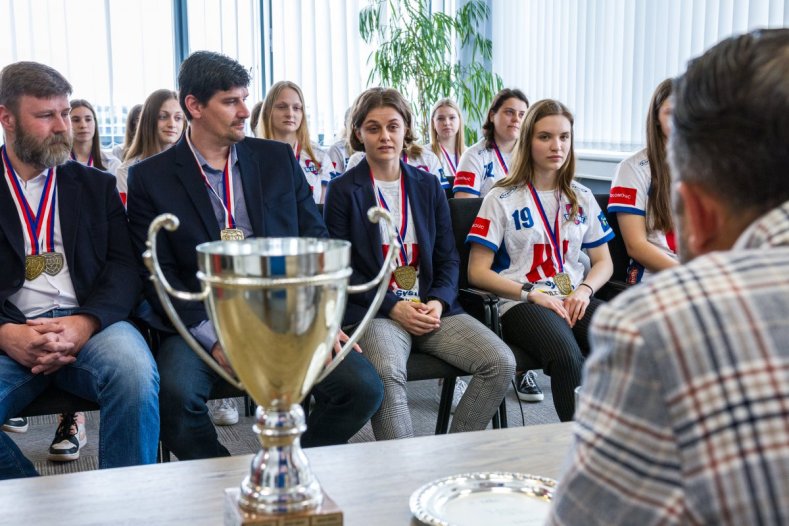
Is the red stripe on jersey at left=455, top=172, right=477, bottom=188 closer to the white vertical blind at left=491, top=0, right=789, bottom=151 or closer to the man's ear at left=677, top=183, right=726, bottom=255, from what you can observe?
the white vertical blind at left=491, top=0, right=789, bottom=151

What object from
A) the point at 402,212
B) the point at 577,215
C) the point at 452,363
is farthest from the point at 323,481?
the point at 577,215

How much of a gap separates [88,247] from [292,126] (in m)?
2.66

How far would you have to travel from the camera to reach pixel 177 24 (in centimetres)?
760

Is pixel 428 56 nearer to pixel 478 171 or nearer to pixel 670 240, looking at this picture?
pixel 478 171

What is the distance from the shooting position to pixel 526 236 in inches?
121

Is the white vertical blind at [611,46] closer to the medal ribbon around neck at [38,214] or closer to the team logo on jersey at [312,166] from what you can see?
the team logo on jersey at [312,166]

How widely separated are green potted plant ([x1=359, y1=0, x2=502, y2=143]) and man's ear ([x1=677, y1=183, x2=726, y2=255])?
20.5ft

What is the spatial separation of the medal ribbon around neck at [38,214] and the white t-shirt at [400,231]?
1046mm

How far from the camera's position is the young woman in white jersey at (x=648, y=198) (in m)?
3.19

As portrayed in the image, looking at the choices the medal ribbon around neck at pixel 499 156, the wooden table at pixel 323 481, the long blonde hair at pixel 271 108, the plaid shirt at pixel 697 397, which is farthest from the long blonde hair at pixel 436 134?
the plaid shirt at pixel 697 397

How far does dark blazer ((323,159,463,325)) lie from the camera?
9.61ft

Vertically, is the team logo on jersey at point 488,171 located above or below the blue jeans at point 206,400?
above

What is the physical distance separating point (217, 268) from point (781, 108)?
2.12 ft

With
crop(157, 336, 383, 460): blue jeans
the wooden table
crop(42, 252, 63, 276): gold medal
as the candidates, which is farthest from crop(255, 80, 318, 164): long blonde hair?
the wooden table
